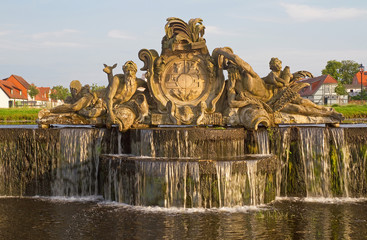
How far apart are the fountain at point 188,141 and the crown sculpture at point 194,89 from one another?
3cm

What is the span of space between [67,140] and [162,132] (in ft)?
11.3

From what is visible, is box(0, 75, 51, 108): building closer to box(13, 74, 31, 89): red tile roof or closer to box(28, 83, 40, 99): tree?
box(13, 74, 31, 89): red tile roof

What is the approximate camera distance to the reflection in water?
9398 mm

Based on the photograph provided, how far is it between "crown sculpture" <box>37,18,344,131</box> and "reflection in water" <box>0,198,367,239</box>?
151 inches

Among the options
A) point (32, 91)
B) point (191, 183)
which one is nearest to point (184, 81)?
point (191, 183)

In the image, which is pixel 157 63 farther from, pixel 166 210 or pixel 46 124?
pixel 166 210

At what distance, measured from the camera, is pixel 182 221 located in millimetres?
Answer: 10359

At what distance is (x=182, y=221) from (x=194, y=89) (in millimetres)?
6200

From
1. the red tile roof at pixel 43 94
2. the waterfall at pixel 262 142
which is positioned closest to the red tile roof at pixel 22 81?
the red tile roof at pixel 43 94

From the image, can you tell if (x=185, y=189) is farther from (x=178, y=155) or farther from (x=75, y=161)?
(x=75, y=161)

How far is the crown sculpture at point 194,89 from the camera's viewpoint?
49.9ft

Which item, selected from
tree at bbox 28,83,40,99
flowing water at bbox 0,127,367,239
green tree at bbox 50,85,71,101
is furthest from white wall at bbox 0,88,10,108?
flowing water at bbox 0,127,367,239

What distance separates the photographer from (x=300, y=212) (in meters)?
11.4

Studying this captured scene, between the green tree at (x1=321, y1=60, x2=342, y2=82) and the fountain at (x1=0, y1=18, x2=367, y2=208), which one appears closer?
the fountain at (x1=0, y1=18, x2=367, y2=208)
